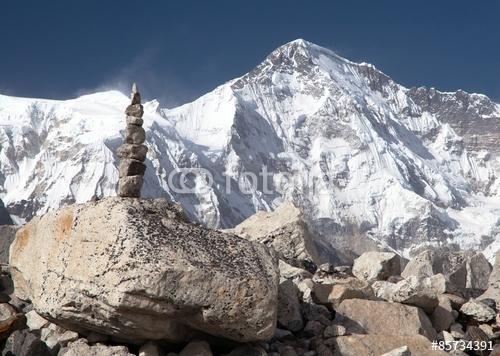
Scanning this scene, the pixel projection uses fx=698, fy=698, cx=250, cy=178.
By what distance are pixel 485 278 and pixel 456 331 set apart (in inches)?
391

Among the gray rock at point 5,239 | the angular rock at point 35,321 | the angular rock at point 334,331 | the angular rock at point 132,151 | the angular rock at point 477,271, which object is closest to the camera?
the angular rock at point 334,331

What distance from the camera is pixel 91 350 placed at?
1116cm

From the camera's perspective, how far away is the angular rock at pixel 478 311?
13.7 metres

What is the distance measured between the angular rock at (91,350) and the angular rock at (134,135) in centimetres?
468

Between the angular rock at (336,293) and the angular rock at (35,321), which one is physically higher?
the angular rock at (336,293)

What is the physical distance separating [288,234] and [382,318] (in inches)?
263

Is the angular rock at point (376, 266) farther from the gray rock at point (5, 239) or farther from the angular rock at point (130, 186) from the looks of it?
the gray rock at point (5, 239)

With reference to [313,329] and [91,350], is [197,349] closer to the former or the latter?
[91,350]

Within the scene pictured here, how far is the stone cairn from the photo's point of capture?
1409 cm

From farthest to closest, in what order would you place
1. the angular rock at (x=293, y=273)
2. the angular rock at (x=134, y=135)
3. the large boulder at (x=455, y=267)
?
the large boulder at (x=455, y=267)
the angular rock at (x=293, y=273)
the angular rock at (x=134, y=135)

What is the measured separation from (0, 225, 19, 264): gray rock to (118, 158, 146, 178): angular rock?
6838mm

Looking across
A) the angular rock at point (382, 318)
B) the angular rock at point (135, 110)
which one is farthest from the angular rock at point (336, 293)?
the angular rock at point (135, 110)

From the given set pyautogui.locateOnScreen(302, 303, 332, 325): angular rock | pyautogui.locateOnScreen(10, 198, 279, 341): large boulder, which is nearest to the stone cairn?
pyautogui.locateOnScreen(10, 198, 279, 341): large boulder

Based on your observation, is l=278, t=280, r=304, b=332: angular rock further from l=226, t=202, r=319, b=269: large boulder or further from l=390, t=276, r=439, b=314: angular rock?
l=226, t=202, r=319, b=269: large boulder
